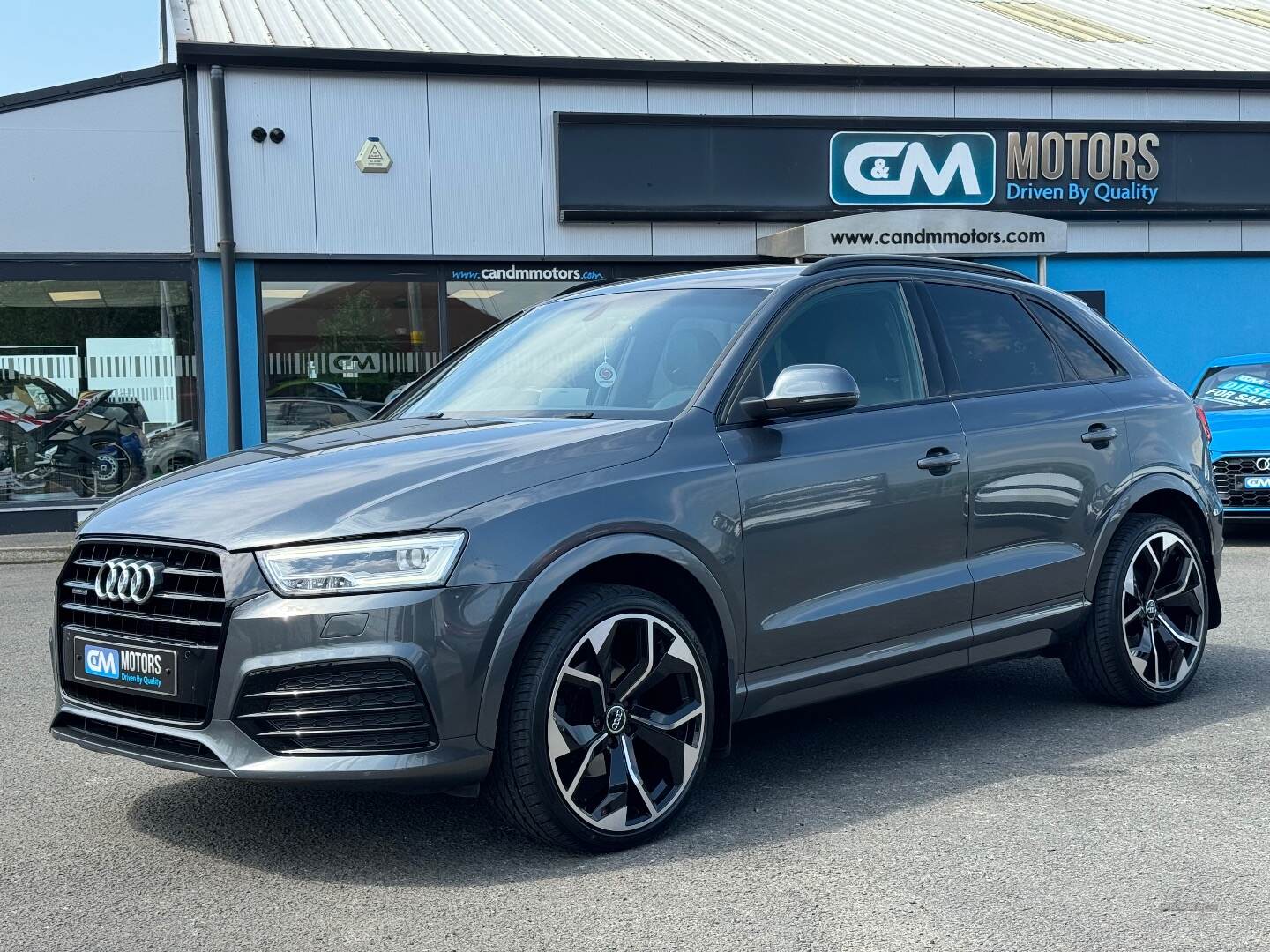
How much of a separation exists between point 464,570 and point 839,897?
4.26 feet

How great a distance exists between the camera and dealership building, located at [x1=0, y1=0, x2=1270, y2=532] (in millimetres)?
14969

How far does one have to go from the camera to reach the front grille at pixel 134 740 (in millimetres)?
3748

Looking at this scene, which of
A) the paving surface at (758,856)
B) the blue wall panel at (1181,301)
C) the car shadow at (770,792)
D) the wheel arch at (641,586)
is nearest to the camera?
the paving surface at (758,856)

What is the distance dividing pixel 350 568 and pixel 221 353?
490 inches

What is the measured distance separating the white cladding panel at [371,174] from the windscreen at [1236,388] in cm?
838

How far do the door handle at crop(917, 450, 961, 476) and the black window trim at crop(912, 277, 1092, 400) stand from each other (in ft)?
0.97

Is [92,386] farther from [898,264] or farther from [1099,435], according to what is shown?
[1099,435]

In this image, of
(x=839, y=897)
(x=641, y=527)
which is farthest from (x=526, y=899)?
(x=641, y=527)

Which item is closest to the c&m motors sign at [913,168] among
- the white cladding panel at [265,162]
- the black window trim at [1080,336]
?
the white cladding panel at [265,162]

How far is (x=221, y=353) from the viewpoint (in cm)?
1539

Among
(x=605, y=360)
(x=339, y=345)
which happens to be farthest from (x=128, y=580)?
(x=339, y=345)

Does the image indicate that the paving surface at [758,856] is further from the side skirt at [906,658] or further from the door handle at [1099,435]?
the door handle at [1099,435]

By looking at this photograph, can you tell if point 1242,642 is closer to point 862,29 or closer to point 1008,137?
point 1008,137

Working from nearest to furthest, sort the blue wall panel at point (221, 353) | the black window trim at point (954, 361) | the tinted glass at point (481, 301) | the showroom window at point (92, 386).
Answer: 1. the black window trim at point (954, 361)
2. the showroom window at point (92, 386)
3. the blue wall panel at point (221, 353)
4. the tinted glass at point (481, 301)
